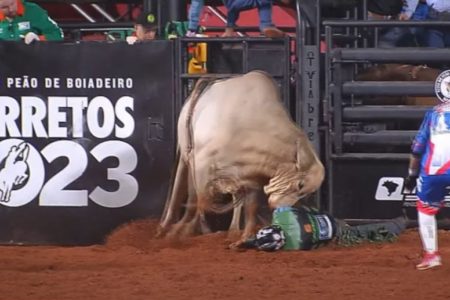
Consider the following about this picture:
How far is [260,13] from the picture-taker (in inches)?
441

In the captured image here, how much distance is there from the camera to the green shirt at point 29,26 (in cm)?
1097

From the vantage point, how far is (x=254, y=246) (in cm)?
983

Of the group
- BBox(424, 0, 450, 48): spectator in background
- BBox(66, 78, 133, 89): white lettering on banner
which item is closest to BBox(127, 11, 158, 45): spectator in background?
BBox(66, 78, 133, 89): white lettering on banner

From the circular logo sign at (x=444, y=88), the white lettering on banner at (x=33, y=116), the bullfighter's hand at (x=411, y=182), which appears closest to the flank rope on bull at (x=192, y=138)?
the white lettering on banner at (x=33, y=116)

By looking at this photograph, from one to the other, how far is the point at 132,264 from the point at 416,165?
→ 2.27m

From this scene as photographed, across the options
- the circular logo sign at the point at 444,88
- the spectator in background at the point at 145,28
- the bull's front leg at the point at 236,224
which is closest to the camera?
the circular logo sign at the point at 444,88

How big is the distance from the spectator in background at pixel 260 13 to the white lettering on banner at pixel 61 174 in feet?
5.20

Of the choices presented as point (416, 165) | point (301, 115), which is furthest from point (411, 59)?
point (416, 165)

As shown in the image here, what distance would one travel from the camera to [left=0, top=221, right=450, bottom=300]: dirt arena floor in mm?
7660

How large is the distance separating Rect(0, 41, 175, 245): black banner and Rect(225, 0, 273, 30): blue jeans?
1162 mm

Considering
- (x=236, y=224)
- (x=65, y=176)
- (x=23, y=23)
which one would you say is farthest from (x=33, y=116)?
(x=236, y=224)

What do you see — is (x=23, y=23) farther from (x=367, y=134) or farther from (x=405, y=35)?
(x=405, y=35)

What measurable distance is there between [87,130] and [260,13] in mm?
2023

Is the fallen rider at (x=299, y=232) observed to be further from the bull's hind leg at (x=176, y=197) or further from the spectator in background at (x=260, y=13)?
the spectator in background at (x=260, y=13)
